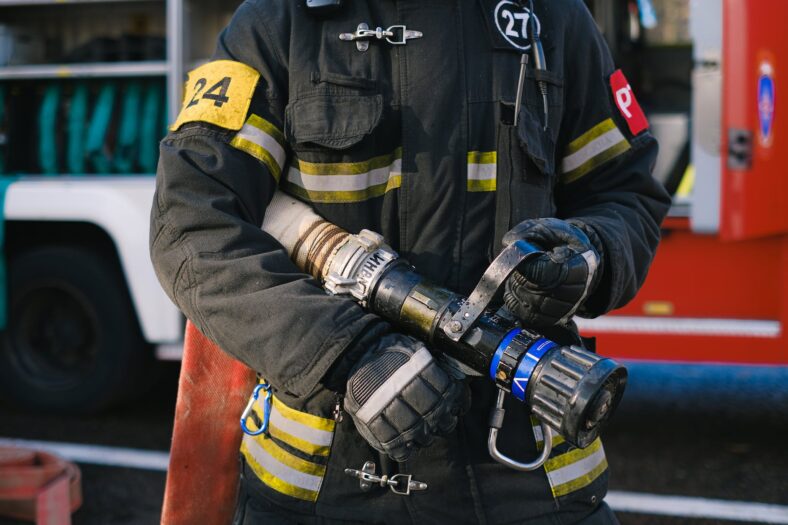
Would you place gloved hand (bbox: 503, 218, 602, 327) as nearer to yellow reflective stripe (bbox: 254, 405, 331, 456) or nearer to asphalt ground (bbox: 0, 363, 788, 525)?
yellow reflective stripe (bbox: 254, 405, 331, 456)

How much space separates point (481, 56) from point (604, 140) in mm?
304

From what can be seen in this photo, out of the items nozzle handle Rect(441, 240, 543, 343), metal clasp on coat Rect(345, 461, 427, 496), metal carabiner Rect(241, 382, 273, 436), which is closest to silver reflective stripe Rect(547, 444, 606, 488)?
metal clasp on coat Rect(345, 461, 427, 496)

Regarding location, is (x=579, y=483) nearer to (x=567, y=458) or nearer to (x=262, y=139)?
(x=567, y=458)

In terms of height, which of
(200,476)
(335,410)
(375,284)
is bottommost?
(200,476)

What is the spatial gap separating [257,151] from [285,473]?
1.65 feet

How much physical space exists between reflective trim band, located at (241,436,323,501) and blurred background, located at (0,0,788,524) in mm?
2134

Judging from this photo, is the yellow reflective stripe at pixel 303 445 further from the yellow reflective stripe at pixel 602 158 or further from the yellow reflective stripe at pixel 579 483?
the yellow reflective stripe at pixel 602 158

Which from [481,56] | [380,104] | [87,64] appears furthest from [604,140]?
[87,64]

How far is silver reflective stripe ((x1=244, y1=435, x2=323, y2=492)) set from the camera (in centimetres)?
143

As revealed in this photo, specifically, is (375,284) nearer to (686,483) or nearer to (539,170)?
(539,170)

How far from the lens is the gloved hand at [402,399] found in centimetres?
120

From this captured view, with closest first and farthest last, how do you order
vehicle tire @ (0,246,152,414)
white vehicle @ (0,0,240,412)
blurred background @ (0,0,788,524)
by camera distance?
blurred background @ (0,0,788,524)
white vehicle @ (0,0,240,412)
vehicle tire @ (0,246,152,414)

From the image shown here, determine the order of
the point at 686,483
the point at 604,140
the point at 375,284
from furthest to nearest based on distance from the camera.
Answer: the point at 686,483
the point at 604,140
the point at 375,284

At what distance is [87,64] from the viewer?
4.44m
